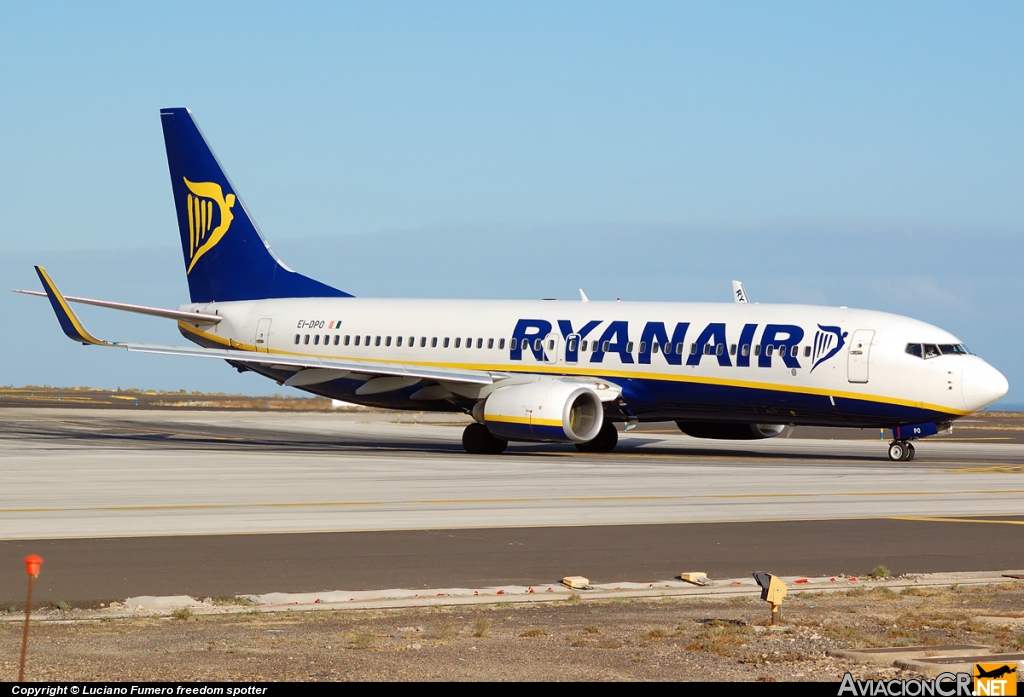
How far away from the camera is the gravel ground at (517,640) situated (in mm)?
9031

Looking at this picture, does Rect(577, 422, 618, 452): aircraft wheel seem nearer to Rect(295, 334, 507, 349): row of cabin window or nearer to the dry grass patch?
Rect(295, 334, 507, 349): row of cabin window

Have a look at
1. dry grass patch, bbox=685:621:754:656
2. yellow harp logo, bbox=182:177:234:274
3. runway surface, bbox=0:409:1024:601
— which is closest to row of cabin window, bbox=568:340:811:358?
runway surface, bbox=0:409:1024:601

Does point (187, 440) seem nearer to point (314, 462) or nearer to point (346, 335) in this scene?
point (346, 335)

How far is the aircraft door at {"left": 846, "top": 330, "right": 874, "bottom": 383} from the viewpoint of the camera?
3294 cm

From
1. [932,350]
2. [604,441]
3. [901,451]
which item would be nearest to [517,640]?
[932,350]

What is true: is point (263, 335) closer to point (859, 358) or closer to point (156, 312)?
point (156, 312)

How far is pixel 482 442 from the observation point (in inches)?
1469

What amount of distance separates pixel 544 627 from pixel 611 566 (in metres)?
3.98

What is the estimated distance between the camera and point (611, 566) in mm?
14844

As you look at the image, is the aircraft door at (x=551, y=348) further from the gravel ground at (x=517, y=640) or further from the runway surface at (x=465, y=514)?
the gravel ground at (x=517, y=640)

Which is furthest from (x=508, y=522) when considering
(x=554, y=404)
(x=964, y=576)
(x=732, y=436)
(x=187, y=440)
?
(x=187, y=440)

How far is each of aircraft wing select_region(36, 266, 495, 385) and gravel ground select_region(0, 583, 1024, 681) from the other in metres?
24.9

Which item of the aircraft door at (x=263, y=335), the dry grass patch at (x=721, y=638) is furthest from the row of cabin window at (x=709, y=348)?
the dry grass patch at (x=721, y=638)

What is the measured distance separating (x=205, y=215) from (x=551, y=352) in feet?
46.9
